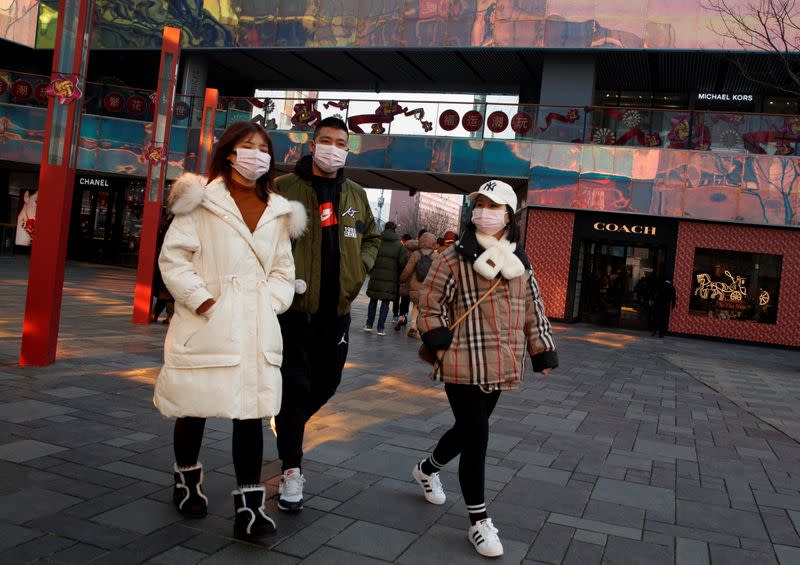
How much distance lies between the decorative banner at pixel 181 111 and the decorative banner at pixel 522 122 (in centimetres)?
1073

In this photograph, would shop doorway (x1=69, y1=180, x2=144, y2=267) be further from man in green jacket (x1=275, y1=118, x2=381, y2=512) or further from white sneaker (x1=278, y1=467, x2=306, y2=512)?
white sneaker (x1=278, y1=467, x2=306, y2=512)

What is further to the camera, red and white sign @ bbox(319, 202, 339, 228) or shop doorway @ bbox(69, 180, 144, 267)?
shop doorway @ bbox(69, 180, 144, 267)

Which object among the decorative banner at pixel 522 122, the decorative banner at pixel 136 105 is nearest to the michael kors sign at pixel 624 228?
the decorative banner at pixel 522 122

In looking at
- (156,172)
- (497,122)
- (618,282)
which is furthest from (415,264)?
(618,282)

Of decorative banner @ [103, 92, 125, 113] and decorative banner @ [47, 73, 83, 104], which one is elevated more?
decorative banner @ [103, 92, 125, 113]

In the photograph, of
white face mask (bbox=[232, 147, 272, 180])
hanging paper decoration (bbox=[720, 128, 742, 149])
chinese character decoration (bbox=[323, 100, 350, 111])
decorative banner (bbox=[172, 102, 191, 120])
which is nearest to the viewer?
white face mask (bbox=[232, 147, 272, 180])

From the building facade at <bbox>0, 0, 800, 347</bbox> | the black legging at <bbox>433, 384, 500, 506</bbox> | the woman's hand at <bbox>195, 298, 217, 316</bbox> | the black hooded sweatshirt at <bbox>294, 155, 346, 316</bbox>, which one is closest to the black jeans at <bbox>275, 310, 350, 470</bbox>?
the black hooded sweatshirt at <bbox>294, 155, 346, 316</bbox>

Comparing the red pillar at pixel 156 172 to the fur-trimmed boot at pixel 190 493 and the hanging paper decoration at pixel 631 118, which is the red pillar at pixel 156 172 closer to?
the fur-trimmed boot at pixel 190 493

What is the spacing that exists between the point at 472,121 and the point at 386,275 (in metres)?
10.1

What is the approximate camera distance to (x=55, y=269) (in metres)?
7.17

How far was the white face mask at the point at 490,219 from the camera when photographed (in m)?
3.81

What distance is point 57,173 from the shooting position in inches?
283

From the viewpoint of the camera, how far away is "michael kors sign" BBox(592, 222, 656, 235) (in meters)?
21.8

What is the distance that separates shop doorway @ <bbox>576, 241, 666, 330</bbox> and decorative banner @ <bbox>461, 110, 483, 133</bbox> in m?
4.69
